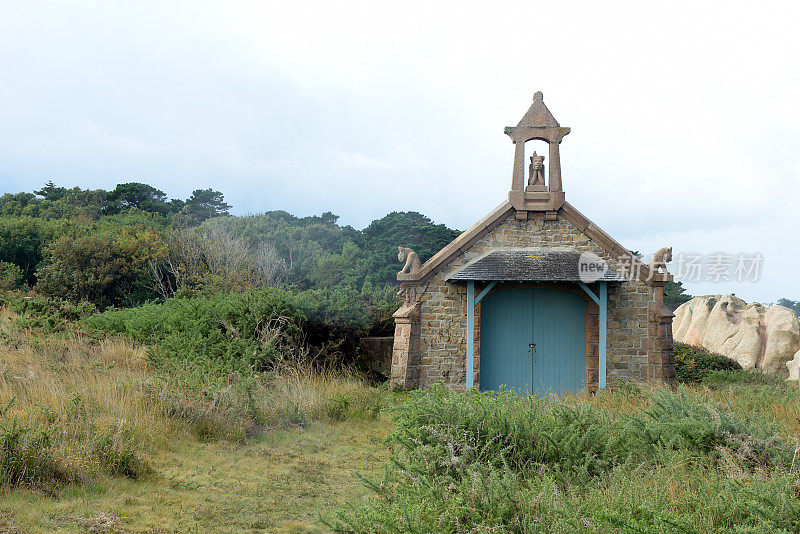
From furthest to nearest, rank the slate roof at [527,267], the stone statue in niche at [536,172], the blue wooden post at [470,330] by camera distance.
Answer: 1. the stone statue in niche at [536,172]
2. the blue wooden post at [470,330]
3. the slate roof at [527,267]

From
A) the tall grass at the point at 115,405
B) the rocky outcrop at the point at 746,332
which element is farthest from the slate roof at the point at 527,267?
the rocky outcrop at the point at 746,332

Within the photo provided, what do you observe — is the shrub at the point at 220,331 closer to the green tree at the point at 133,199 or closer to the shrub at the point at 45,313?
the shrub at the point at 45,313

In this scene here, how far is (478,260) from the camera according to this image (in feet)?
43.3

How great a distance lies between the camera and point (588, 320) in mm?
13320

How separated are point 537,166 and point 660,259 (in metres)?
3.47

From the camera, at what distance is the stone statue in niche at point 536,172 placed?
13766mm

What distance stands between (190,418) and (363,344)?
7085 mm

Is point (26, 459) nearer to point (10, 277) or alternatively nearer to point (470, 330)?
point (470, 330)

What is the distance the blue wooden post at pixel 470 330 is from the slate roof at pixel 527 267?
38 centimetres

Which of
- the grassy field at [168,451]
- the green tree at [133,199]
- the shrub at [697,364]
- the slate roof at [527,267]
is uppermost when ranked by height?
the green tree at [133,199]

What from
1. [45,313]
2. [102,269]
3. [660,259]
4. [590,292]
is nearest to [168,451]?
[45,313]

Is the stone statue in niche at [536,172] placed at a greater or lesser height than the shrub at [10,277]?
greater

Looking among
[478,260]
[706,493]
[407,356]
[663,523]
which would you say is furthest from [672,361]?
[663,523]

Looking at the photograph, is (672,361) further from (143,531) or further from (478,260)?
(143,531)
